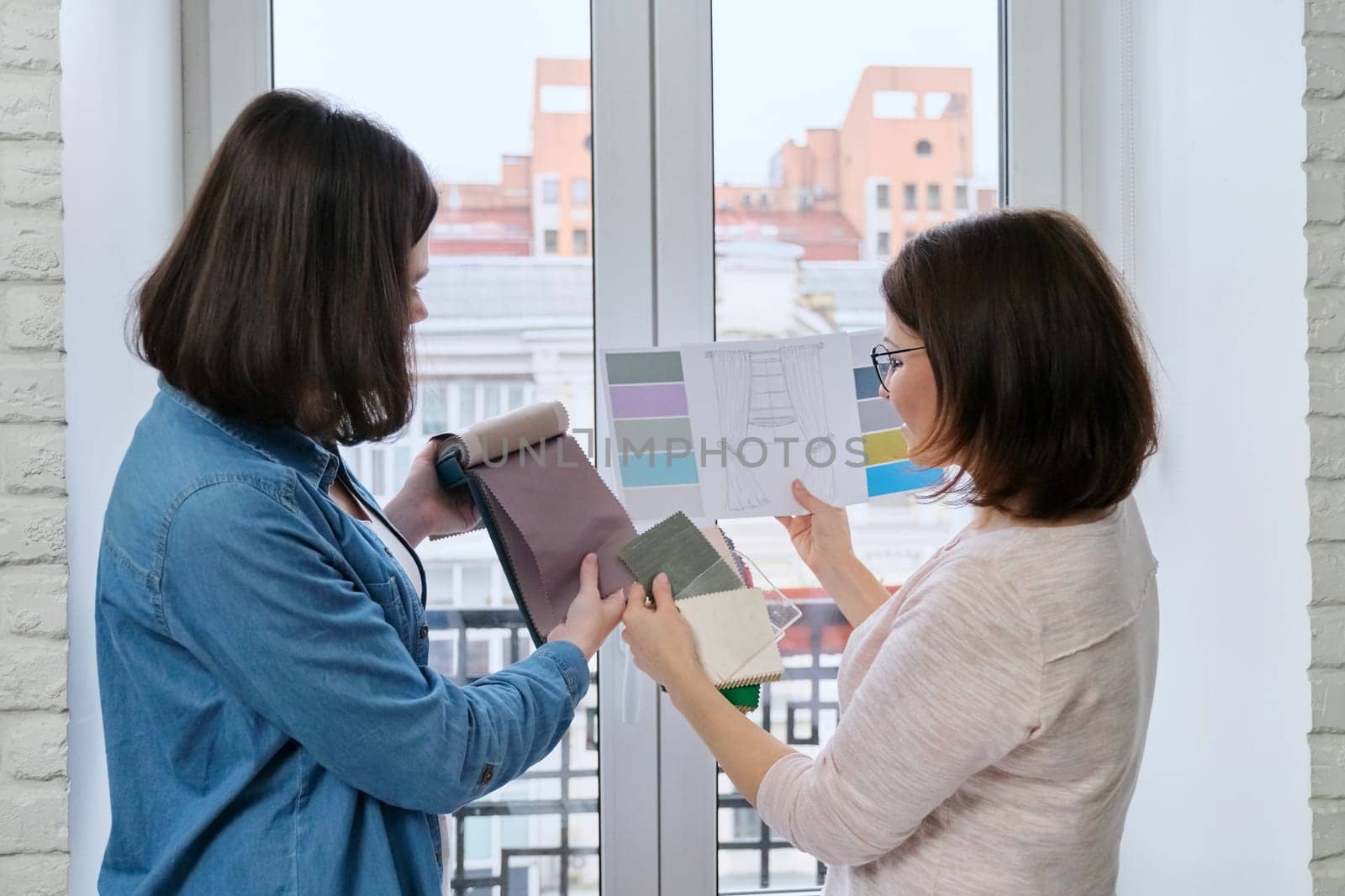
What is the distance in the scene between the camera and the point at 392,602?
88 cm

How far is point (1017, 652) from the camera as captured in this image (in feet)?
2.74

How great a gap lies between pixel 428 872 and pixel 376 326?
473 millimetres

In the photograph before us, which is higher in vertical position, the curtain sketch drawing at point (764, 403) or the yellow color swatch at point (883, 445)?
the curtain sketch drawing at point (764, 403)

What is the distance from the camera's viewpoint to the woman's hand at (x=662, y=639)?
1057 mm

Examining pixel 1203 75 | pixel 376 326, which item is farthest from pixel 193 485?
pixel 1203 75

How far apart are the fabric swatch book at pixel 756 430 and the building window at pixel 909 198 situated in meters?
0.36

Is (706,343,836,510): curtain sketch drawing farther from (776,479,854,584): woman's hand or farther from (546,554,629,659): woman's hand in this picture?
(546,554,629,659): woman's hand

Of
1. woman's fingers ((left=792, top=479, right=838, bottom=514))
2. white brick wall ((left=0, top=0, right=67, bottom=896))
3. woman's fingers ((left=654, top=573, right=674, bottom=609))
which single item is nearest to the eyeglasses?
woman's fingers ((left=792, top=479, right=838, bottom=514))

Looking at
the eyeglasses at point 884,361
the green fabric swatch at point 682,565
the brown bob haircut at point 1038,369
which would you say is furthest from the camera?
the green fabric swatch at point 682,565

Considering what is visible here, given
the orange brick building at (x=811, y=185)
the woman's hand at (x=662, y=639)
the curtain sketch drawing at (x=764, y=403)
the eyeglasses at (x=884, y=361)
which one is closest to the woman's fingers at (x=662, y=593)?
the woman's hand at (x=662, y=639)

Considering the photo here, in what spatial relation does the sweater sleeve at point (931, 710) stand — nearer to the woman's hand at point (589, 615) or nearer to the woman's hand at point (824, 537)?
the woman's hand at point (589, 615)

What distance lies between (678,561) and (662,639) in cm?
10

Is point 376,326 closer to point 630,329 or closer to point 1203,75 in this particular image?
point 630,329

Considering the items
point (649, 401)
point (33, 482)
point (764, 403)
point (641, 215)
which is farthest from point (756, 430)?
point (33, 482)
